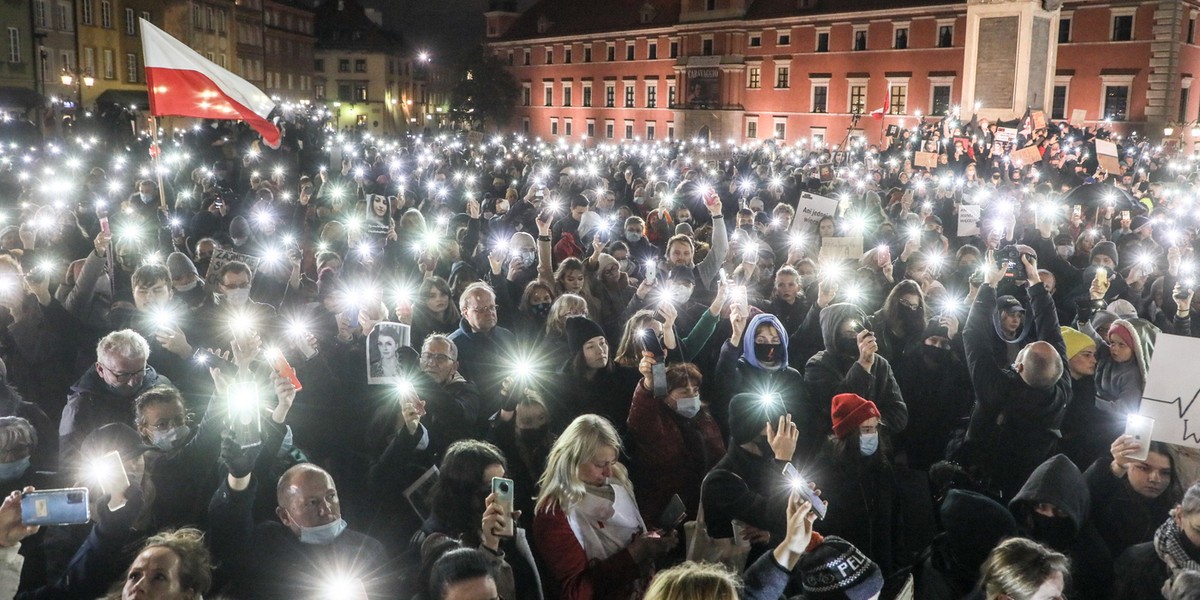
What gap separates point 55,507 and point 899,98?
2017 inches

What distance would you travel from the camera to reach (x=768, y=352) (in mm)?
5590

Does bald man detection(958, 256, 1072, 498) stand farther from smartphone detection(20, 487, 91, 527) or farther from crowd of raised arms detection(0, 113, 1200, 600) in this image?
smartphone detection(20, 487, 91, 527)

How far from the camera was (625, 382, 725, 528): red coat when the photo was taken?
4875 mm

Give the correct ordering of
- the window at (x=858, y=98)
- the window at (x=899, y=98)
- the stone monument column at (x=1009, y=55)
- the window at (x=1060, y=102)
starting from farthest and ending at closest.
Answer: the window at (x=858, y=98) < the window at (x=899, y=98) < the window at (x=1060, y=102) < the stone monument column at (x=1009, y=55)

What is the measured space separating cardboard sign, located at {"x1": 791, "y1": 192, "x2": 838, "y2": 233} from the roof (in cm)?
8984

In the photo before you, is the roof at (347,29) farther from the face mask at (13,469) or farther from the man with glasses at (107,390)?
the face mask at (13,469)

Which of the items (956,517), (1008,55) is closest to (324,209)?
(956,517)

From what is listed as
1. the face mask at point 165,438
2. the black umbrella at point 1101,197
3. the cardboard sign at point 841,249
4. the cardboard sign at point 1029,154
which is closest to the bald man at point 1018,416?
the cardboard sign at point 841,249

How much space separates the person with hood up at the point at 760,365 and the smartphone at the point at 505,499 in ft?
6.57

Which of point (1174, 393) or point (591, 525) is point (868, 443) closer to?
point (591, 525)

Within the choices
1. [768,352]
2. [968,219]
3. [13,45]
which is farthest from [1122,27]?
[13,45]

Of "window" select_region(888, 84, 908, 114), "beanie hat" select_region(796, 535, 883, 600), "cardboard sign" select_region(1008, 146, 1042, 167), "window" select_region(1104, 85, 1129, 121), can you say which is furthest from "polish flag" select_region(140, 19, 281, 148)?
"window" select_region(888, 84, 908, 114)

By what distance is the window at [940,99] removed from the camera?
47.7 meters

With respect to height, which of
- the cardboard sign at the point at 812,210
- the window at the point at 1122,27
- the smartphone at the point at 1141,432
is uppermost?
the window at the point at 1122,27
